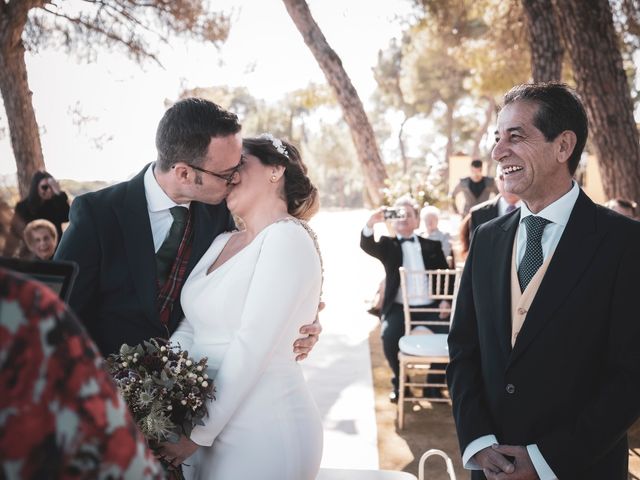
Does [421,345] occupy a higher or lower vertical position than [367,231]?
lower

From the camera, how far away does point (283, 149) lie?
192 cm

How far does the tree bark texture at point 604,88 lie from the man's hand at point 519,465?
4063 millimetres

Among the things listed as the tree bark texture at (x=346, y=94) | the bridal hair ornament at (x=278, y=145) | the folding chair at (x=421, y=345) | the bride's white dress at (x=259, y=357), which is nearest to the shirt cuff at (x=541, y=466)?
the bride's white dress at (x=259, y=357)

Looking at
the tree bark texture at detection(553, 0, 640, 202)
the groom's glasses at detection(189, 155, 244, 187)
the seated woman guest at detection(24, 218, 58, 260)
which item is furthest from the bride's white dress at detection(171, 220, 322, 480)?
the tree bark texture at detection(553, 0, 640, 202)

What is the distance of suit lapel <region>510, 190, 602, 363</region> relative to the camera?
1.55 metres

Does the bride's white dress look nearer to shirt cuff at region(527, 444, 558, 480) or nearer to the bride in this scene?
the bride

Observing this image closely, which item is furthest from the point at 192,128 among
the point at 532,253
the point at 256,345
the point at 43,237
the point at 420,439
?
the point at 43,237

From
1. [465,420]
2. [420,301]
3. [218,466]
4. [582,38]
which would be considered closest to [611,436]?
[465,420]

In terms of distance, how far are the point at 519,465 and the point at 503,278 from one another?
511 millimetres

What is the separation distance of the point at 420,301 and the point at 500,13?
19.9 feet

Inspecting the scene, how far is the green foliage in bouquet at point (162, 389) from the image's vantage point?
1.44 meters

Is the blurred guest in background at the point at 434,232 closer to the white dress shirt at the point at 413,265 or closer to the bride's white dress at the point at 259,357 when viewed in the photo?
the white dress shirt at the point at 413,265

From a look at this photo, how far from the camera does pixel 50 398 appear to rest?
1.59 ft

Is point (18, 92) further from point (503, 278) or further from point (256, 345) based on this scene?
point (503, 278)
